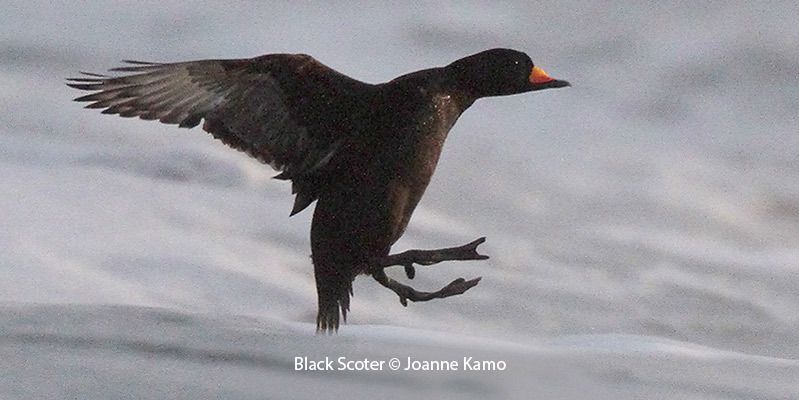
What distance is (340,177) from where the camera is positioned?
117 cm

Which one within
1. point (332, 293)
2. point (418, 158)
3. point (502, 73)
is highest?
A: point (502, 73)

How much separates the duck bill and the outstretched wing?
0.17 meters

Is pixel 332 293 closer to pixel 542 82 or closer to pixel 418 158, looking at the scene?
pixel 418 158

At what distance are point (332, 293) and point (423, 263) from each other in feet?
0.36

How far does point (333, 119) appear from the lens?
3.92 feet

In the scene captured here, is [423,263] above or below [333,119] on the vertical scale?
below

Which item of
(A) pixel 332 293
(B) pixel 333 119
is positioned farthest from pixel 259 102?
(A) pixel 332 293

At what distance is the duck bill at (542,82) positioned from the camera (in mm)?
1193

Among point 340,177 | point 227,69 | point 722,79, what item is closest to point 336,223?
point 340,177

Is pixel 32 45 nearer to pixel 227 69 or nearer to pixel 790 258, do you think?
pixel 227 69

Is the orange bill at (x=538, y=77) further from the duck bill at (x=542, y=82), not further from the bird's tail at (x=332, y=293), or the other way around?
the bird's tail at (x=332, y=293)

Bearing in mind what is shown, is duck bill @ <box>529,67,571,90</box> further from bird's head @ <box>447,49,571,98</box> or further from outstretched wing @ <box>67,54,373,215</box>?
outstretched wing @ <box>67,54,373,215</box>

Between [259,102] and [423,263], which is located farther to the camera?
[259,102]

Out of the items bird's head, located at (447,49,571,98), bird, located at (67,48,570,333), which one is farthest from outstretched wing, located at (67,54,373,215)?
bird's head, located at (447,49,571,98)
